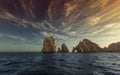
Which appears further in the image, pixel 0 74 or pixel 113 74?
pixel 113 74

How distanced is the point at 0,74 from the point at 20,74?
3.52 meters

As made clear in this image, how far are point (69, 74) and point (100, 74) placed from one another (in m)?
5.84

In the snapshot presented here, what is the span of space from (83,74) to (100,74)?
325 cm

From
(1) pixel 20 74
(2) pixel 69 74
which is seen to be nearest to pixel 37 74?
(1) pixel 20 74

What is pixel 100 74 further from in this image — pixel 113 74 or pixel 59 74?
pixel 59 74

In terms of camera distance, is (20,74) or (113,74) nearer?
(20,74)

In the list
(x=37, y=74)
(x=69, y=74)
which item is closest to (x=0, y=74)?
(x=37, y=74)

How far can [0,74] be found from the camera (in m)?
18.2

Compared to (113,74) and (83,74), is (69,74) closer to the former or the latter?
(83,74)

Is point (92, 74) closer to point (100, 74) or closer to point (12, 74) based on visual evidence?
point (100, 74)

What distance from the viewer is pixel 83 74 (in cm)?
1884

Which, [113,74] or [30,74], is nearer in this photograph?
[30,74]

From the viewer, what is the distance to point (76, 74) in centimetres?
1883

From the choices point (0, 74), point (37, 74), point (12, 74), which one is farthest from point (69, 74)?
point (0, 74)
